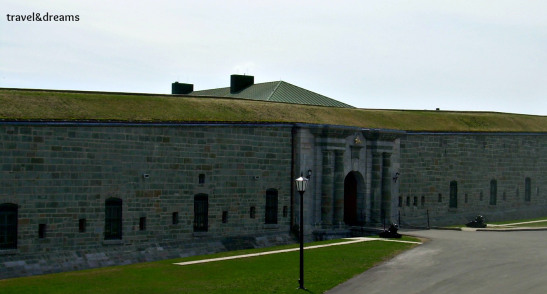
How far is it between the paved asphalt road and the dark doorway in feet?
25.9

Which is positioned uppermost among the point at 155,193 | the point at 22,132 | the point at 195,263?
the point at 22,132

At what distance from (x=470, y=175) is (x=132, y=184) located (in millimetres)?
28057

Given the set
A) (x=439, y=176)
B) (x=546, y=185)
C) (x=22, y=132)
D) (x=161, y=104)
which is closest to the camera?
(x=22, y=132)

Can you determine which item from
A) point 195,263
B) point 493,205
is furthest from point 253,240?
point 493,205

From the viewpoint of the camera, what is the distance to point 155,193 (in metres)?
36.2

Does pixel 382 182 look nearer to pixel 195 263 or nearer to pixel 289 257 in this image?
pixel 289 257

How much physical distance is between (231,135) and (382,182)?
487 inches

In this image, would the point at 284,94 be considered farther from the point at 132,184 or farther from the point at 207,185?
the point at 132,184

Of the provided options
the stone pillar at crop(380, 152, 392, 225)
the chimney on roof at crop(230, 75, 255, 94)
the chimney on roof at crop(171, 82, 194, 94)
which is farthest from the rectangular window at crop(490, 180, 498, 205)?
the chimney on roof at crop(171, 82, 194, 94)

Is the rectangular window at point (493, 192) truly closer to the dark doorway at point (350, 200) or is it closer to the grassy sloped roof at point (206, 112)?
the grassy sloped roof at point (206, 112)

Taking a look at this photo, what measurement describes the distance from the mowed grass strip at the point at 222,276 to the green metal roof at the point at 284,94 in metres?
17.8

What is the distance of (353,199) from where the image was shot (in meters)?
46.7

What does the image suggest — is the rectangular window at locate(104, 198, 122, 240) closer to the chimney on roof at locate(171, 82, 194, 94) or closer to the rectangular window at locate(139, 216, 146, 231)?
the rectangular window at locate(139, 216, 146, 231)

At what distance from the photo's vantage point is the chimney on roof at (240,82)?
5628 centimetres
